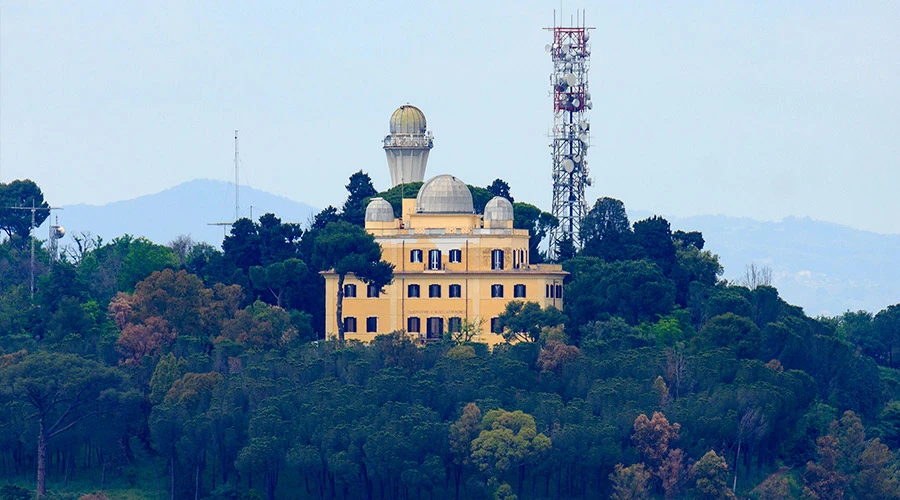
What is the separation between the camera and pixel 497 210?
338 ft

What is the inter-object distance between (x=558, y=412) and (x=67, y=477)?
22.7 metres

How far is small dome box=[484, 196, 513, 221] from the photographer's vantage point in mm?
103062

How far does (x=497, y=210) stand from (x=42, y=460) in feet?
102

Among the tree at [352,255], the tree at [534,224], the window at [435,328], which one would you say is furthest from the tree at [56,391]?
the tree at [534,224]

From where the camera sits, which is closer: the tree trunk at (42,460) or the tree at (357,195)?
the tree trunk at (42,460)

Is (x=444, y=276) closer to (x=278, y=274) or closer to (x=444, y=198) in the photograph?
(x=444, y=198)

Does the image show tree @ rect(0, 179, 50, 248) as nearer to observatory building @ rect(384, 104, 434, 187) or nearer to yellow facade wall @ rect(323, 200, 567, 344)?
observatory building @ rect(384, 104, 434, 187)

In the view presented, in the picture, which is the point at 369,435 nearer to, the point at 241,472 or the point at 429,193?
the point at 241,472

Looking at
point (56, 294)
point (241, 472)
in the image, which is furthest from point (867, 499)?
point (56, 294)

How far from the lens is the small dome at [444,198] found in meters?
103

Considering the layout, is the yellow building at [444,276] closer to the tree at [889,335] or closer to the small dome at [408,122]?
the small dome at [408,122]

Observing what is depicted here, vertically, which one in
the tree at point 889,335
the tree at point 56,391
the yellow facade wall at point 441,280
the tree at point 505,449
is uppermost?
the yellow facade wall at point 441,280

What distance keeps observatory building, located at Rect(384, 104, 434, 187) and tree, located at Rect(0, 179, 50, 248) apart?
30.8 meters

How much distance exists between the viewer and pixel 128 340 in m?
93.6
